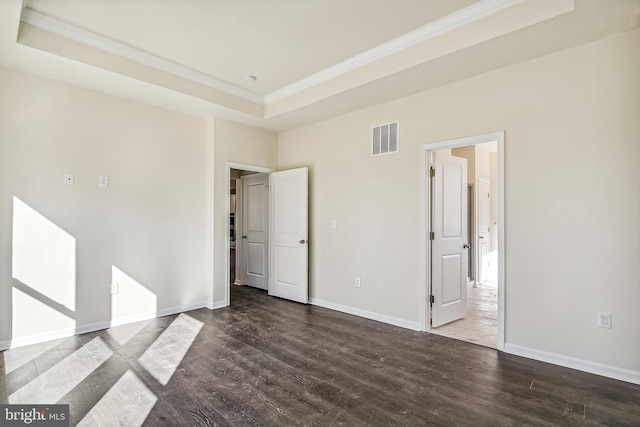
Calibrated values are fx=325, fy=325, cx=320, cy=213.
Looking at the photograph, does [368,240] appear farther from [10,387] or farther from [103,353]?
[10,387]

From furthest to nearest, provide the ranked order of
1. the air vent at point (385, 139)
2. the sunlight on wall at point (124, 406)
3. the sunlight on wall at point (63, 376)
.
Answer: the air vent at point (385, 139) → the sunlight on wall at point (63, 376) → the sunlight on wall at point (124, 406)

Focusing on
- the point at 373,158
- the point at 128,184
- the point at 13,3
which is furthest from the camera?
the point at 373,158

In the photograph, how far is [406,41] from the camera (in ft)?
10.2

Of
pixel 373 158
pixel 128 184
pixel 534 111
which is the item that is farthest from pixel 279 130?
pixel 534 111

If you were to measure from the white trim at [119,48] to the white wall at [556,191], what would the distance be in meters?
2.20

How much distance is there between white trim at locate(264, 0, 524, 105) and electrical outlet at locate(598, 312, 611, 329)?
2576 mm

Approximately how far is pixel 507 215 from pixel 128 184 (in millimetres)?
4234

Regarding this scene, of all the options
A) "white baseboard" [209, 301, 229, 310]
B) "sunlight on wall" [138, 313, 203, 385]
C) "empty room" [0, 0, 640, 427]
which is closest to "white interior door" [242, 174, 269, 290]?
"empty room" [0, 0, 640, 427]

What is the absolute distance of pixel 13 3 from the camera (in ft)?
7.51

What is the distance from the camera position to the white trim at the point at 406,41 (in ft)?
8.55

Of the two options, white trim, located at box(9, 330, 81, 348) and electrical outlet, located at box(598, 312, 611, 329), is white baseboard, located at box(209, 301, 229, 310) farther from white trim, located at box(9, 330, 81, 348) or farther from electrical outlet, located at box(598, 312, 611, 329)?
electrical outlet, located at box(598, 312, 611, 329)

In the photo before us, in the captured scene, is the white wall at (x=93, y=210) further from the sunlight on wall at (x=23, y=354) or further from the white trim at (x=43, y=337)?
the sunlight on wall at (x=23, y=354)

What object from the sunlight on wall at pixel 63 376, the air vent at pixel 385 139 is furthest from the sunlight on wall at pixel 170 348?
the air vent at pixel 385 139

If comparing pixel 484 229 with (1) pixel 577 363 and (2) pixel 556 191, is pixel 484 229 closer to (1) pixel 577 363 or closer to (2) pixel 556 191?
(2) pixel 556 191
